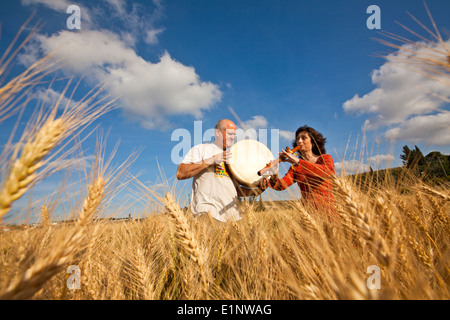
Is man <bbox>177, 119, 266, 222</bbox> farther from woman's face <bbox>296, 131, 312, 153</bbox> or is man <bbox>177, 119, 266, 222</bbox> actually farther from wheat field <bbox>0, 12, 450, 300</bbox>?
wheat field <bbox>0, 12, 450, 300</bbox>

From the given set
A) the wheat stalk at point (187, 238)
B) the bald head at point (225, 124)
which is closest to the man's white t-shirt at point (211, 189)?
the bald head at point (225, 124)

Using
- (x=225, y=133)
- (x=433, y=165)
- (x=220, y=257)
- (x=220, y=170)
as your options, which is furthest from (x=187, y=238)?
(x=433, y=165)

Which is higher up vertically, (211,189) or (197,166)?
(197,166)

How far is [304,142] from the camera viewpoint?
404cm

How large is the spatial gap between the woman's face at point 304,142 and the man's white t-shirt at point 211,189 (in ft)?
4.90

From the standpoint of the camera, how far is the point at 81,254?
118cm

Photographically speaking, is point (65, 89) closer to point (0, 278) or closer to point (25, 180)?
point (25, 180)

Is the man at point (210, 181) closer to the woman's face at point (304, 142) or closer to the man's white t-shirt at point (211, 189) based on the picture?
the man's white t-shirt at point (211, 189)

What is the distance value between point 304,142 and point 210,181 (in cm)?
194

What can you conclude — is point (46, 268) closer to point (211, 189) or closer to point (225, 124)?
point (211, 189)

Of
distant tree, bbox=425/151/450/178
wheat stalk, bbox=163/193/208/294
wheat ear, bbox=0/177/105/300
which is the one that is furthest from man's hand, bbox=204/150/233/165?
wheat ear, bbox=0/177/105/300

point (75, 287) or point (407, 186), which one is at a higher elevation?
point (407, 186)
